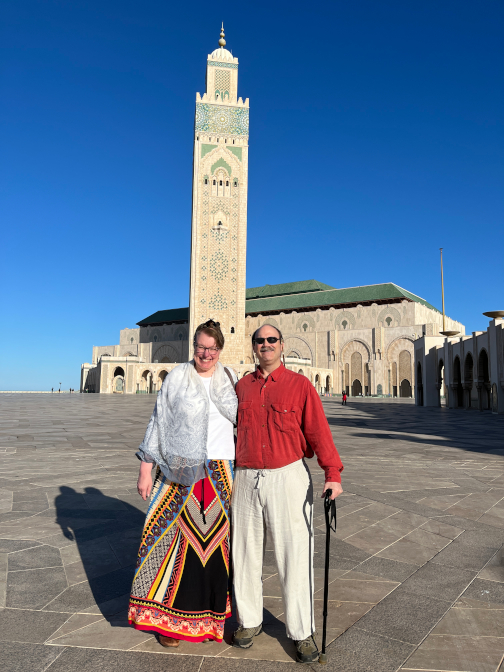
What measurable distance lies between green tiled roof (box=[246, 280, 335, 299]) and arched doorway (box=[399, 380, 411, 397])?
1603cm

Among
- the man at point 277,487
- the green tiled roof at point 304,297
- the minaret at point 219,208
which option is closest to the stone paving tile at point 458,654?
the man at point 277,487

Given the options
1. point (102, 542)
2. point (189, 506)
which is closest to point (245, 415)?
point (189, 506)

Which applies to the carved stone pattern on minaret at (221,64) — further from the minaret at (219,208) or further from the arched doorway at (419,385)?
the arched doorway at (419,385)

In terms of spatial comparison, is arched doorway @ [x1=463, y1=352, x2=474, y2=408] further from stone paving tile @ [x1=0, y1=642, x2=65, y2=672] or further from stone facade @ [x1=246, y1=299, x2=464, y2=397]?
stone facade @ [x1=246, y1=299, x2=464, y2=397]

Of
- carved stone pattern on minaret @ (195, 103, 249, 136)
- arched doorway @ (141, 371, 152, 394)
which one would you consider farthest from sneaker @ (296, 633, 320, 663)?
arched doorway @ (141, 371, 152, 394)

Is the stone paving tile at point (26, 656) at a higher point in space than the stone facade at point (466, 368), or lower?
lower

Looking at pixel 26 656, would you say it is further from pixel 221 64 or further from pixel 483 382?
pixel 221 64

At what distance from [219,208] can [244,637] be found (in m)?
44.2

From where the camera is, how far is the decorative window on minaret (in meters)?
44.7

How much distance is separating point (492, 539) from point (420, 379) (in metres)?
24.9

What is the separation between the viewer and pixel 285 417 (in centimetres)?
223

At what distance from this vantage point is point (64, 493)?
468 cm

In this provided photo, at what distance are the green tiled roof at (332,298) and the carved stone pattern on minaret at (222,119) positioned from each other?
1919 centimetres

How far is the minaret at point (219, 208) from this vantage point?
43781 mm
